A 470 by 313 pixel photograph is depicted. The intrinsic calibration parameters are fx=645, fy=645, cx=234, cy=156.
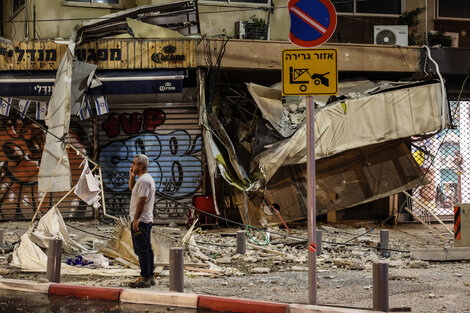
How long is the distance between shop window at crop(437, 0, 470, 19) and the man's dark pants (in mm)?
12137

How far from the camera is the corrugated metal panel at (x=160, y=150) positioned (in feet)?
51.6

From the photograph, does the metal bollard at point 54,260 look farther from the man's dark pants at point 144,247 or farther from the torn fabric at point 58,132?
the torn fabric at point 58,132

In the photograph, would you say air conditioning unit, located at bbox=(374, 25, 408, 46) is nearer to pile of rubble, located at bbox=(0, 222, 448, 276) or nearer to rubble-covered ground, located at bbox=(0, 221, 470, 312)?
rubble-covered ground, located at bbox=(0, 221, 470, 312)

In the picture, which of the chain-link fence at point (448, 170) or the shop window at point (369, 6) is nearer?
the chain-link fence at point (448, 170)

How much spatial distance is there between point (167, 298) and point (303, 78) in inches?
112

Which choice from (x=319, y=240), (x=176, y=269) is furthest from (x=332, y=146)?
(x=176, y=269)

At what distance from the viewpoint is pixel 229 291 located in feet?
25.8

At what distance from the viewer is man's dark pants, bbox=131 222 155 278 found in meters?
8.16

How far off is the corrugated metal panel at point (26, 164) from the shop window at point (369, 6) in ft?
23.4

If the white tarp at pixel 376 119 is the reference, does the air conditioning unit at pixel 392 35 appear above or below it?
above

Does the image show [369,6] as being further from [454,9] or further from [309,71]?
[309,71]

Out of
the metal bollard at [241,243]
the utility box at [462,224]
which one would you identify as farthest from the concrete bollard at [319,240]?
the utility box at [462,224]

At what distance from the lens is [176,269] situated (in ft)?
23.9

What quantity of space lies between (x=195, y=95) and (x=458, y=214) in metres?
6.92
